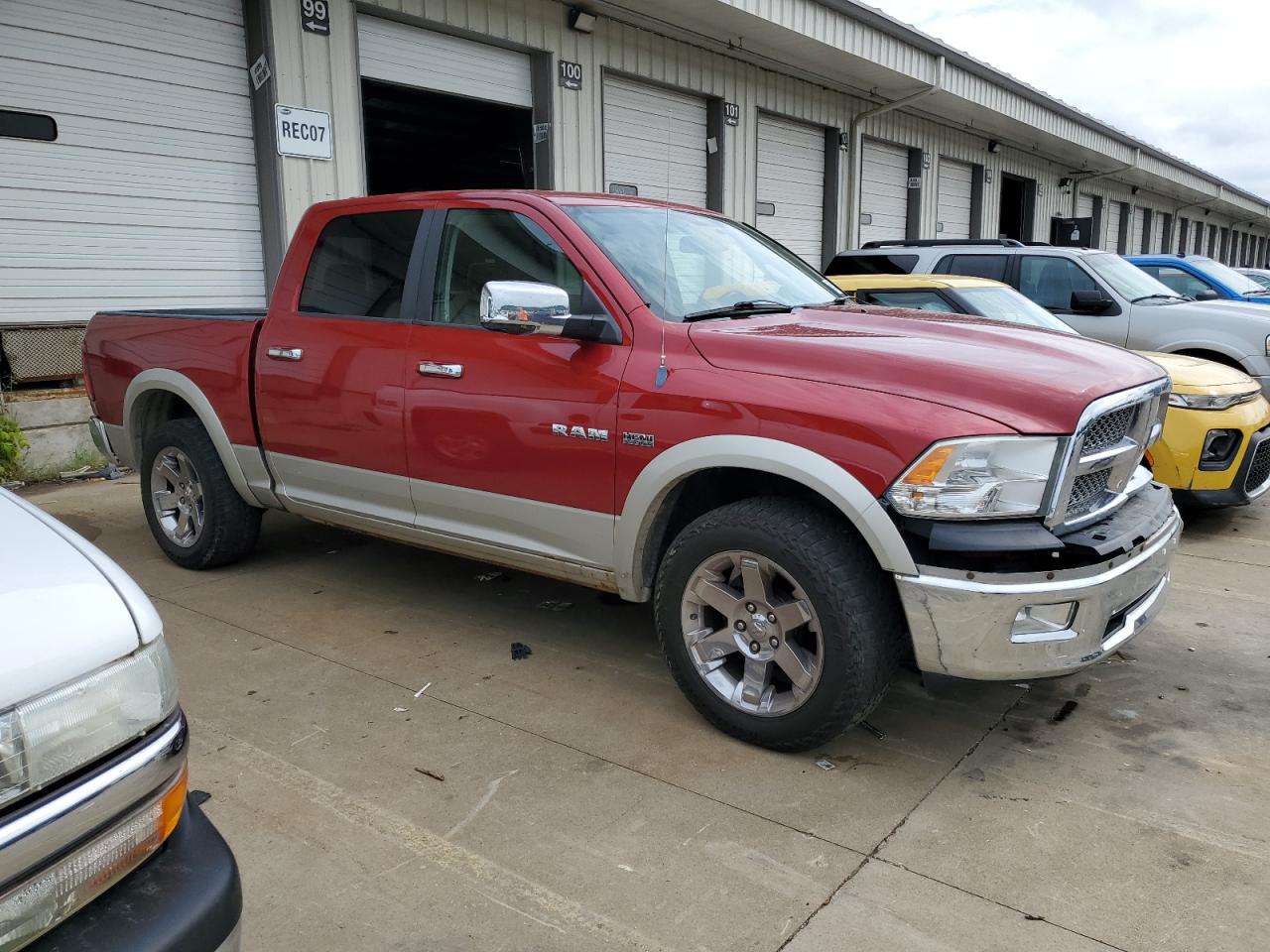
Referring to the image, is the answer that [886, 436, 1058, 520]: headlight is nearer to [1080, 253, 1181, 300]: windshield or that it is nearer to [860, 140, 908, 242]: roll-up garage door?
[1080, 253, 1181, 300]: windshield

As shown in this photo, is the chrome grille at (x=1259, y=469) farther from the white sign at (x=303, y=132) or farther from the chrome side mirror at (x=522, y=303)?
the white sign at (x=303, y=132)

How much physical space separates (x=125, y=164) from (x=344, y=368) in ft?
16.7

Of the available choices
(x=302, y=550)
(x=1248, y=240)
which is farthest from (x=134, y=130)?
(x=1248, y=240)

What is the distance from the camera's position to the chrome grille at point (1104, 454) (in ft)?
9.62

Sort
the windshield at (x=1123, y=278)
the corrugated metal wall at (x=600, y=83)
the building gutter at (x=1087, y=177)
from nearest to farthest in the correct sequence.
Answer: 1. the windshield at (x=1123, y=278)
2. the corrugated metal wall at (x=600, y=83)
3. the building gutter at (x=1087, y=177)

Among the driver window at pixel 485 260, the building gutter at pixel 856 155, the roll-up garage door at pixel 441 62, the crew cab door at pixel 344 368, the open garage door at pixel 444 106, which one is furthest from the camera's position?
the building gutter at pixel 856 155

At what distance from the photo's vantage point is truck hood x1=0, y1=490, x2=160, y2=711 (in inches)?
58.9

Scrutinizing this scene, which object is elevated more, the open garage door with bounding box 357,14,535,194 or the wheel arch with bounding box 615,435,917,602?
the open garage door with bounding box 357,14,535,194

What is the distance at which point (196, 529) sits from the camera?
527 cm

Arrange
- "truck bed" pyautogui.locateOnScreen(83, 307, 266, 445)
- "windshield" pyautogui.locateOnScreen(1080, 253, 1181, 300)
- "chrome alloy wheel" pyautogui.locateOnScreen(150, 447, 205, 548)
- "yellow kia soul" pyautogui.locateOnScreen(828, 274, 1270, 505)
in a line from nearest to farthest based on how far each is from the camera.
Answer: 1. "truck bed" pyautogui.locateOnScreen(83, 307, 266, 445)
2. "chrome alloy wheel" pyautogui.locateOnScreen(150, 447, 205, 548)
3. "yellow kia soul" pyautogui.locateOnScreen(828, 274, 1270, 505)
4. "windshield" pyautogui.locateOnScreen(1080, 253, 1181, 300)

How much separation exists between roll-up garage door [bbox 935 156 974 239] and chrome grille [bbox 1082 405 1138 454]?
16.9 meters

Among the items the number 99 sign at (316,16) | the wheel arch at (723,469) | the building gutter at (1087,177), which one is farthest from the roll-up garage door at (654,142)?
the building gutter at (1087,177)

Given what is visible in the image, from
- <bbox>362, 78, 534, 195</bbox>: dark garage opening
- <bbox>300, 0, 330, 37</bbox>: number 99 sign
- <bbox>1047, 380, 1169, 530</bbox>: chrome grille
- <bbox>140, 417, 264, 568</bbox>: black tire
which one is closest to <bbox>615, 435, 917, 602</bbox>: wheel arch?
<bbox>1047, 380, 1169, 530</bbox>: chrome grille

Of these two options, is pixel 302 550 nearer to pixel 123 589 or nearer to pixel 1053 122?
pixel 123 589
